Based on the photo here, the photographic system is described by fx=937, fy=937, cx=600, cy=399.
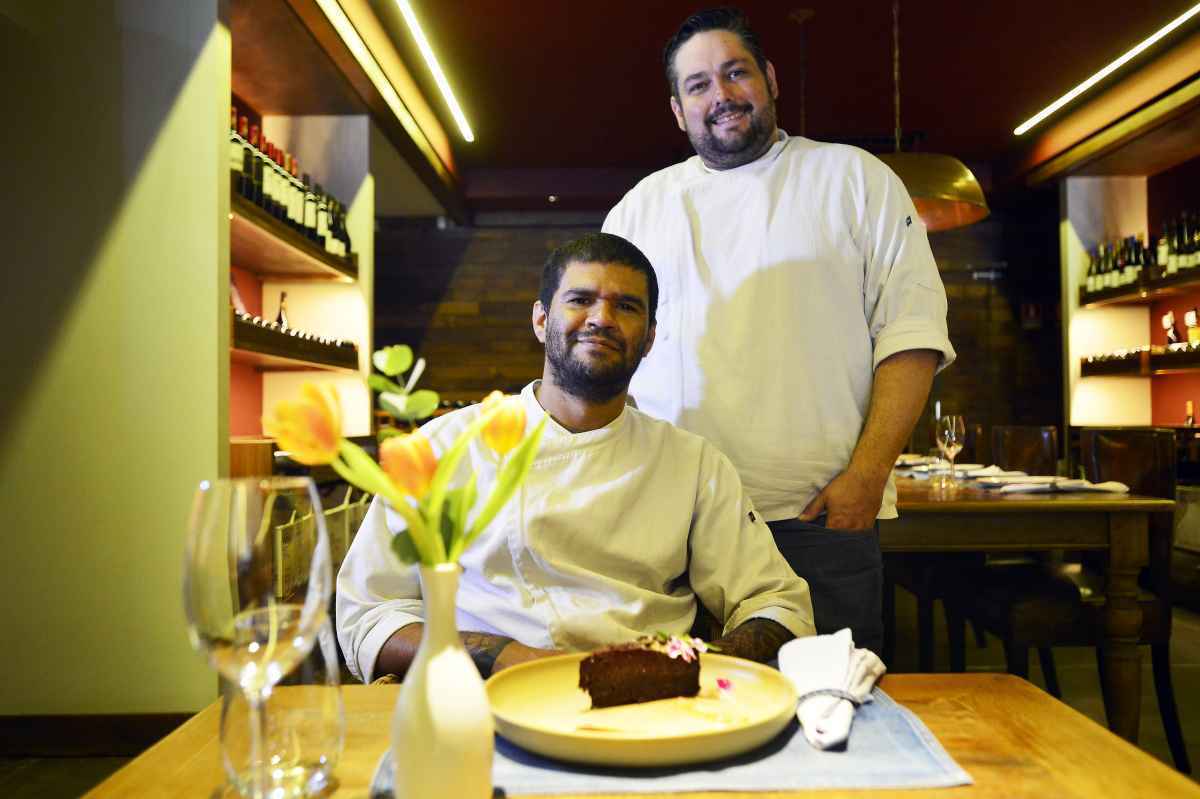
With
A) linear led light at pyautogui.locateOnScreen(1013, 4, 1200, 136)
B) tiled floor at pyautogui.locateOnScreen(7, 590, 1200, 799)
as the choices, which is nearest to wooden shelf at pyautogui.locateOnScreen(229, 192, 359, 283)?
tiled floor at pyautogui.locateOnScreen(7, 590, 1200, 799)

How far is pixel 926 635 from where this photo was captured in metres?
3.28

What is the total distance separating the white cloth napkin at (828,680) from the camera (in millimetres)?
866

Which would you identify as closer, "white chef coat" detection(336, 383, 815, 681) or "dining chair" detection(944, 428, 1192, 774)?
"white chef coat" detection(336, 383, 815, 681)

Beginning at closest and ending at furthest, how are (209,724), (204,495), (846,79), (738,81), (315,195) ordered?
(204,495) → (209,724) → (738,81) → (315,195) → (846,79)

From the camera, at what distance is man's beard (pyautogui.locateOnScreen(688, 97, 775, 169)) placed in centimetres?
186

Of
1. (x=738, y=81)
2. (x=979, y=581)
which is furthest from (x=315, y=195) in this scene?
(x=979, y=581)

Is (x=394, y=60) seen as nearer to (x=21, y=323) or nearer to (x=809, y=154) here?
(x=21, y=323)

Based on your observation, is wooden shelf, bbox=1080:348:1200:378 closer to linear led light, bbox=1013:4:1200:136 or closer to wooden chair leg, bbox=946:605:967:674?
linear led light, bbox=1013:4:1200:136

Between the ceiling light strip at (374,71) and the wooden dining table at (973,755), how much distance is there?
3555mm

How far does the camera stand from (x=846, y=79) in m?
5.46

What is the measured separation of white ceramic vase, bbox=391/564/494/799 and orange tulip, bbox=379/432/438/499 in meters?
0.07

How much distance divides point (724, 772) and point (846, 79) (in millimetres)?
5321

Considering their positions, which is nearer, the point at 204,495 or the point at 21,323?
the point at 204,495

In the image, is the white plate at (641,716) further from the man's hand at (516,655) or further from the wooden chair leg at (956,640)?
the wooden chair leg at (956,640)
